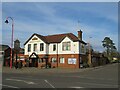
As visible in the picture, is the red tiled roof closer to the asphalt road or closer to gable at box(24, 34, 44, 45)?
gable at box(24, 34, 44, 45)

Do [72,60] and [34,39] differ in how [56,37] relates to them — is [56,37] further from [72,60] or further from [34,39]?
[72,60]

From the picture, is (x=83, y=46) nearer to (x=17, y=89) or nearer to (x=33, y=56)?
(x=33, y=56)

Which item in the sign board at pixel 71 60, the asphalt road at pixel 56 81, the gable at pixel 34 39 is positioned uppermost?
the gable at pixel 34 39

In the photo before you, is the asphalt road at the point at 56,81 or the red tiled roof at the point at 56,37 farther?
the red tiled roof at the point at 56,37

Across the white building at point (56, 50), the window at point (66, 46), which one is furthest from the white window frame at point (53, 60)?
the window at point (66, 46)

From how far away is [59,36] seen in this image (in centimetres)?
5831

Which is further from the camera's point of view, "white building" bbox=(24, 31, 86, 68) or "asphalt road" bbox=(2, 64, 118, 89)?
"white building" bbox=(24, 31, 86, 68)

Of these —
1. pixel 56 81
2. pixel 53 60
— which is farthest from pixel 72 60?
pixel 56 81

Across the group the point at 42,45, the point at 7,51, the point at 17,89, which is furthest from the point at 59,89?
the point at 7,51

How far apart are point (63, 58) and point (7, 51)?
70.0 feet

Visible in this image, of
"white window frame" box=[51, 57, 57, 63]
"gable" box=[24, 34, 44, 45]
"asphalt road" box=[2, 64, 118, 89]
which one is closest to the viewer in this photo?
"asphalt road" box=[2, 64, 118, 89]

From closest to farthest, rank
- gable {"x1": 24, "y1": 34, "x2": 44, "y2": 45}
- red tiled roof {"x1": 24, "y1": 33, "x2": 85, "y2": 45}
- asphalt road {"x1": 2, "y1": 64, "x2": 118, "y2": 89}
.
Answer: asphalt road {"x1": 2, "y1": 64, "x2": 118, "y2": 89} < red tiled roof {"x1": 24, "y1": 33, "x2": 85, "y2": 45} < gable {"x1": 24, "y1": 34, "x2": 44, "y2": 45}

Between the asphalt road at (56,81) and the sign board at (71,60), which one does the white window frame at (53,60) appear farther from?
the asphalt road at (56,81)

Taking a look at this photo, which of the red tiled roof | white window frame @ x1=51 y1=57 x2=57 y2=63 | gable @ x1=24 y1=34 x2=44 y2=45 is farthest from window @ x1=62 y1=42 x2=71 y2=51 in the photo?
gable @ x1=24 y1=34 x2=44 y2=45
